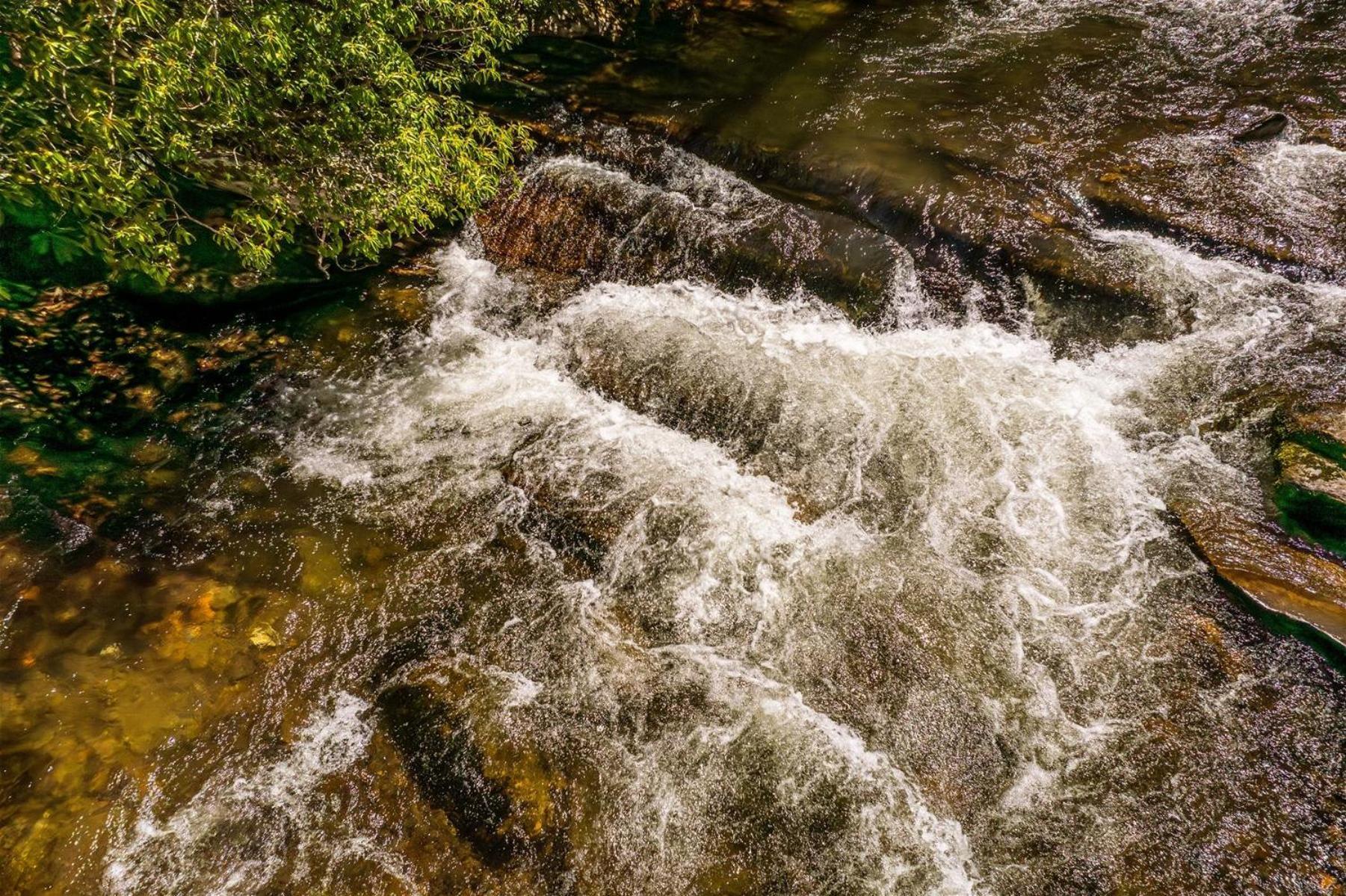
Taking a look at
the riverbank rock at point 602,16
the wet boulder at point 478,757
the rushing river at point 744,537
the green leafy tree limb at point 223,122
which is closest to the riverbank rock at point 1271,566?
the rushing river at point 744,537

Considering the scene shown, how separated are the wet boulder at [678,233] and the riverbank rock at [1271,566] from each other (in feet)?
15.4

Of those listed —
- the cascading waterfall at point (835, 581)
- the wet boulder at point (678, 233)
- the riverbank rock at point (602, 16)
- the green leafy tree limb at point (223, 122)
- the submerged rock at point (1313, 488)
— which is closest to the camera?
the cascading waterfall at point (835, 581)

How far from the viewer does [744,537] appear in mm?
6723

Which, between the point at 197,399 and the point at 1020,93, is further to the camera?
the point at 1020,93

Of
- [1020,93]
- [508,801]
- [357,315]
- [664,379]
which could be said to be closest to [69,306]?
[357,315]

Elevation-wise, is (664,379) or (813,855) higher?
(664,379)

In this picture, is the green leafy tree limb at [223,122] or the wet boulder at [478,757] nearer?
the wet boulder at [478,757]

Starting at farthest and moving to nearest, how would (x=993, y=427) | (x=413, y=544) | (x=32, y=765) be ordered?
(x=993, y=427)
(x=413, y=544)
(x=32, y=765)

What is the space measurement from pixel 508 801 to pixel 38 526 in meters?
6.01

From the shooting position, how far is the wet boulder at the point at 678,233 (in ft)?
29.1

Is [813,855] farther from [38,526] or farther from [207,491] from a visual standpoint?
[38,526]

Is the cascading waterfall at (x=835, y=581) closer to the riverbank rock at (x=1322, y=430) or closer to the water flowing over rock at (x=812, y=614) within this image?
the water flowing over rock at (x=812, y=614)

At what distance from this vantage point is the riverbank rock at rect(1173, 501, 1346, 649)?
5184 mm

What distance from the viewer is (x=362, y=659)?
18.8ft
